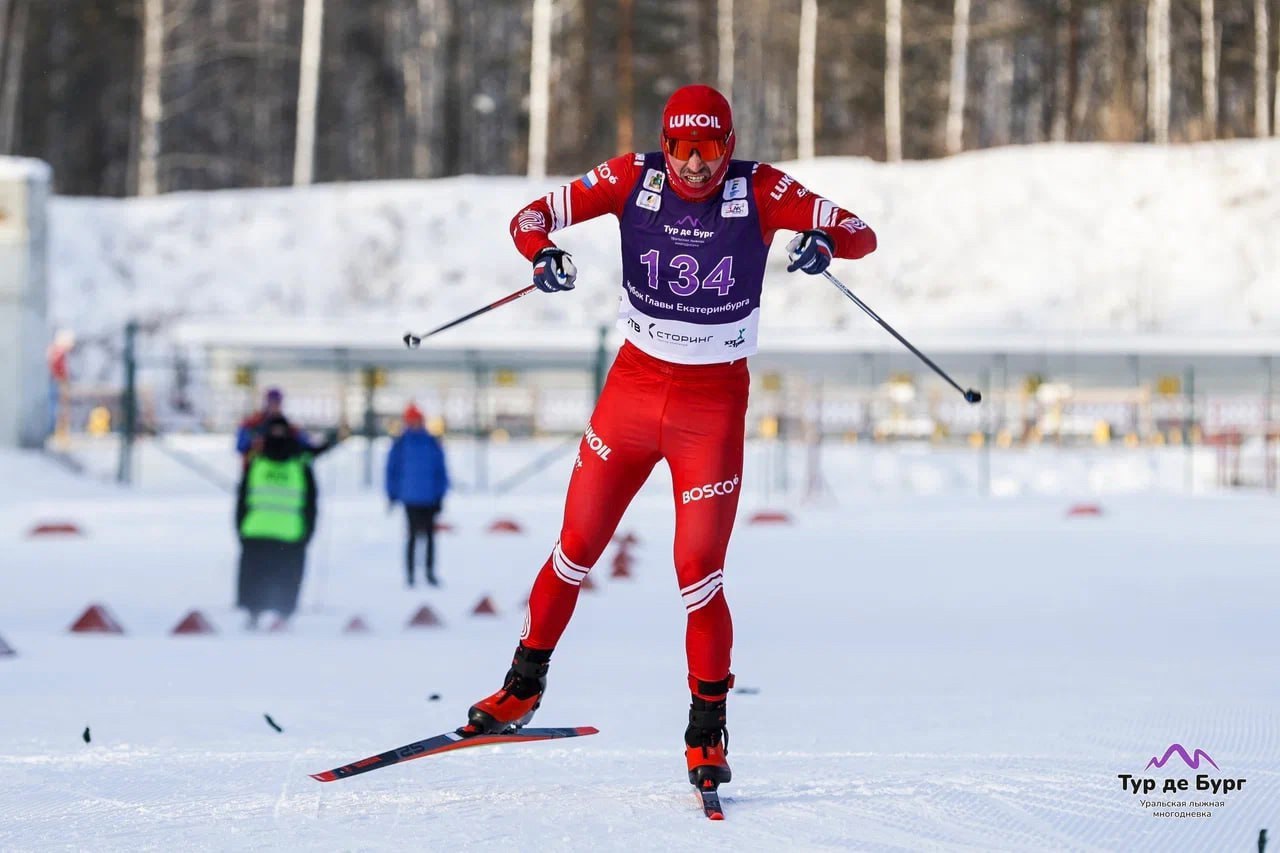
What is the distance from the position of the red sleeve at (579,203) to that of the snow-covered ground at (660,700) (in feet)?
5.23

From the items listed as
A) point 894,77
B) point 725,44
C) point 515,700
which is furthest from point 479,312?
point 725,44

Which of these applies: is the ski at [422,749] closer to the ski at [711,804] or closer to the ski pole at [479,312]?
the ski at [711,804]

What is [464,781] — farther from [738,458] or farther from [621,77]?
[621,77]

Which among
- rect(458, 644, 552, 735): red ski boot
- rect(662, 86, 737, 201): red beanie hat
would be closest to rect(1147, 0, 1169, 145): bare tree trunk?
rect(662, 86, 737, 201): red beanie hat

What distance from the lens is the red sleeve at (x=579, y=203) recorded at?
484 centimetres

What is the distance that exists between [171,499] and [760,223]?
657 inches

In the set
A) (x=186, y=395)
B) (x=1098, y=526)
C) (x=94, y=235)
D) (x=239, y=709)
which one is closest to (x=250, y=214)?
(x=94, y=235)

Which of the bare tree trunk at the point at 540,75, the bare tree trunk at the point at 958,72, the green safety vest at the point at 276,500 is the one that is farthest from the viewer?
the bare tree trunk at the point at 958,72

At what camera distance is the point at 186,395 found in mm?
27688

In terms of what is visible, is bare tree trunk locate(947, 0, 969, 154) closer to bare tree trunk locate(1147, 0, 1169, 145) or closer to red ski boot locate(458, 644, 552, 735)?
bare tree trunk locate(1147, 0, 1169, 145)

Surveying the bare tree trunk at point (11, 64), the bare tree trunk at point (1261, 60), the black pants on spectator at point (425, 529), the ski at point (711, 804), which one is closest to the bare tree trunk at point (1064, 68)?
the bare tree trunk at point (1261, 60)

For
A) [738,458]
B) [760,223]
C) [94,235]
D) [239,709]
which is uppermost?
[94,235]

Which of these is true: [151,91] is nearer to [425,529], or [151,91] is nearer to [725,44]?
[725,44]


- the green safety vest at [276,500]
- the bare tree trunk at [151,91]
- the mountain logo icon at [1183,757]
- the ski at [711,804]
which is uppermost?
the bare tree trunk at [151,91]
